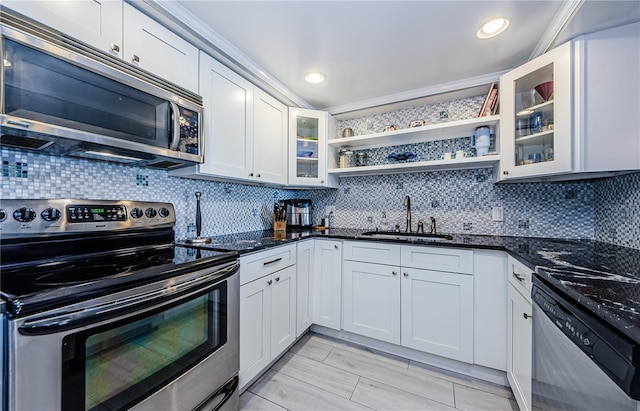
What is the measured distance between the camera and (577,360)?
78 cm

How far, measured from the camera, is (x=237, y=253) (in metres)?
1.41

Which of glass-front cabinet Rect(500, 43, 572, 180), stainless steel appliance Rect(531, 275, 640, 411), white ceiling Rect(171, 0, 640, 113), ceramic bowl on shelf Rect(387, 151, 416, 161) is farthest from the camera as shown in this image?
ceramic bowl on shelf Rect(387, 151, 416, 161)

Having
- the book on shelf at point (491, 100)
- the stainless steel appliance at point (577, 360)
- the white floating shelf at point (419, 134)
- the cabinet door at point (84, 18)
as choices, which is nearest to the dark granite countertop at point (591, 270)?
the stainless steel appliance at point (577, 360)

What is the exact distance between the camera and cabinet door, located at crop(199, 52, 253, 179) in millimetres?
1640

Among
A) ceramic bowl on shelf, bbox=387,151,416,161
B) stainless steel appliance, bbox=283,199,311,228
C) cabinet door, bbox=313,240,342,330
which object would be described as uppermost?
ceramic bowl on shelf, bbox=387,151,416,161

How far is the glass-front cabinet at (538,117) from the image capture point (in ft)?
4.79

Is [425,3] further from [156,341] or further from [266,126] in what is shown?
[156,341]

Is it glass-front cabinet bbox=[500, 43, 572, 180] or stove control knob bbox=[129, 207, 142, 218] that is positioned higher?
glass-front cabinet bbox=[500, 43, 572, 180]

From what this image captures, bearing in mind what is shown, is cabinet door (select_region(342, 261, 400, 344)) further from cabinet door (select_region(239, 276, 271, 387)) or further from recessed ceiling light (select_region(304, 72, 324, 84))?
recessed ceiling light (select_region(304, 72, 324, 84))

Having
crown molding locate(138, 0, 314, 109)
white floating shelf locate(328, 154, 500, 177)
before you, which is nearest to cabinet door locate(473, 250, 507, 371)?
white floating shelf locate(328, 154, 500, 177)

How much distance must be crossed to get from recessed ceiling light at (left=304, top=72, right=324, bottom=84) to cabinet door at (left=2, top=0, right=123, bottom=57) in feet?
4.08

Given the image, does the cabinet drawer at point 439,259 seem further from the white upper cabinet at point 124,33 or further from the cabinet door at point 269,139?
the white upper cabinet at point 124,33

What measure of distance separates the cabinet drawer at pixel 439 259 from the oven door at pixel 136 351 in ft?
4.06

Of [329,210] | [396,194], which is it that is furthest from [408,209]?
[329,210]
